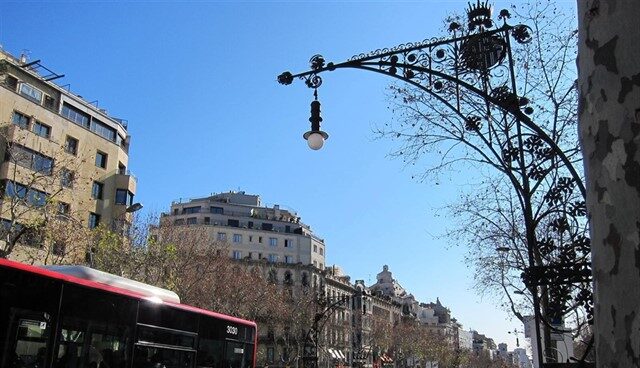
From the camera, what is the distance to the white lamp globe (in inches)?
316

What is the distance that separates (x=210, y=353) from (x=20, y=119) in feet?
87.3

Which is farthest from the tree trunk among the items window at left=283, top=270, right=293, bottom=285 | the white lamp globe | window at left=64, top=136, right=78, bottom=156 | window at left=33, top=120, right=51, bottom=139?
window at left=283, top=270, right=293, bottom=285

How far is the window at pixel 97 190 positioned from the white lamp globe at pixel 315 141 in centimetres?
3333

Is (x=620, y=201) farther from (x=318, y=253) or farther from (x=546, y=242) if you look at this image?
(x=318, y=253)

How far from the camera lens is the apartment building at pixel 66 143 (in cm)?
3120

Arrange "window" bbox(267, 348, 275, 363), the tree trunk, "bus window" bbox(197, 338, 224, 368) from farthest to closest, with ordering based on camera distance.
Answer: "window" bbox(267, 348, 275, 363) → "bus window" bbox(197, 338, 224, 368) → the tree trunk

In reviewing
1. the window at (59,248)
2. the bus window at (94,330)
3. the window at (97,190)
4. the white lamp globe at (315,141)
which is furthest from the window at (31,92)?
the white lamp globe at (315,141)

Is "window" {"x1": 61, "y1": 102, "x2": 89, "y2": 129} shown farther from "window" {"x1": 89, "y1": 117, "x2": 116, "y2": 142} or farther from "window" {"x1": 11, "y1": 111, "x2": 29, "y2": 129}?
"window" {"x1": 11, "y1": 111, "x2": 29, "y2": 129}

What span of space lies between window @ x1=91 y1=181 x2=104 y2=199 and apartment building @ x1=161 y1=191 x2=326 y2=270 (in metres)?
36.0

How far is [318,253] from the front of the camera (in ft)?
273

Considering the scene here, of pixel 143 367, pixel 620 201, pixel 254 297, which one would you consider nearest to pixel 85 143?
pixel 254 297

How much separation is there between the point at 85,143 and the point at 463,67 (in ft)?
117

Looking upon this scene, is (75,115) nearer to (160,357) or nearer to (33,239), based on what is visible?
(33,239)

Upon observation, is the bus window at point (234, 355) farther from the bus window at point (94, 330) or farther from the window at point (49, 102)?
the window at point (49, 102)
